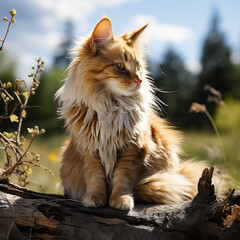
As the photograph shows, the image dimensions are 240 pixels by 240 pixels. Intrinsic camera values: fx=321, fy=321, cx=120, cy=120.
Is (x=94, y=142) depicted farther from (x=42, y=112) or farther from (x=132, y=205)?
(x=42, y=112)

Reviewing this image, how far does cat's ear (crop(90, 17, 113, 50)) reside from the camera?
2.27 metres

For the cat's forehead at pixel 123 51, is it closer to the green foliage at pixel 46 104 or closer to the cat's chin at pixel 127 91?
the cat's chin at pixel 127 91

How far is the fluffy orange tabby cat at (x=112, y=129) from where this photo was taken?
2.23m

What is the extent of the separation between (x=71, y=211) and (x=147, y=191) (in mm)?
542

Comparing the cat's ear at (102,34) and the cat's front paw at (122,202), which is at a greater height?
the cat's ear at (102,34)

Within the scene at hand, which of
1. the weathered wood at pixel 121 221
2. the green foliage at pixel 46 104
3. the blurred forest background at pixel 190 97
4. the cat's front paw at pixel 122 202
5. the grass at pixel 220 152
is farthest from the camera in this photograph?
the green foliage at pixel 46 104

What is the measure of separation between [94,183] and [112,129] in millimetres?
399

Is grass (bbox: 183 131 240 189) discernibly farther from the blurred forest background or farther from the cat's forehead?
the cat's forehead

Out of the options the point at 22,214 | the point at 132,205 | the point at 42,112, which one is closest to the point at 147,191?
the point at 132,205

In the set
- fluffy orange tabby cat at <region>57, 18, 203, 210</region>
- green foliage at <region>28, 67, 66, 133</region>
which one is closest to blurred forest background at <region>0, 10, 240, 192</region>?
green foliage at <region>28, 67, 66, 133</region>

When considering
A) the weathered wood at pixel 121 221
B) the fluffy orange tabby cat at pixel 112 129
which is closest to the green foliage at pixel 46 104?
the fluffy orange tabby cat at pixel 112 129

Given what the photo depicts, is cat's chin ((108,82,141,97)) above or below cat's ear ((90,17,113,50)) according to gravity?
below

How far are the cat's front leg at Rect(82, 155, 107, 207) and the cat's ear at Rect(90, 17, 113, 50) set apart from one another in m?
0.82

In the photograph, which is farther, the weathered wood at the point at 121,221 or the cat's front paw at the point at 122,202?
the cat's front paw at the point at 122,202
